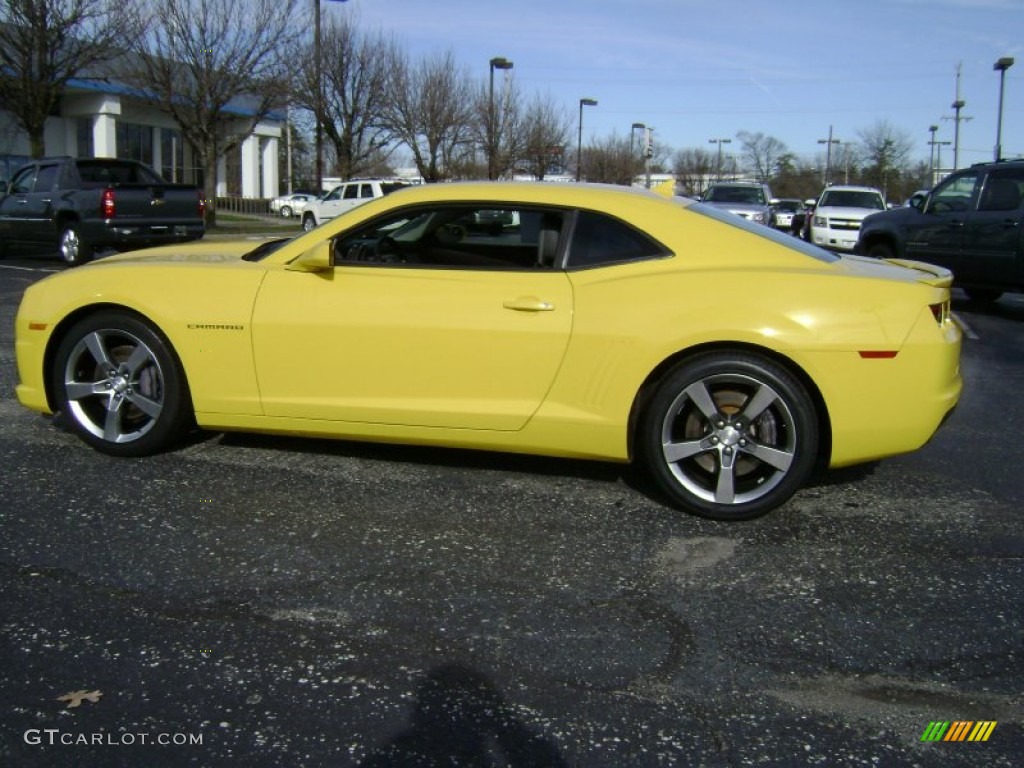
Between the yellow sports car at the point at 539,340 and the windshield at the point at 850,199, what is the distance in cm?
1736

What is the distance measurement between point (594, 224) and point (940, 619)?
7.10ft

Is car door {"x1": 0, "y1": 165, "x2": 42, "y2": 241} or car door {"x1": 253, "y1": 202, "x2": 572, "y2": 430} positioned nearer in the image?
car door {"x1": 253, "y1": 202, "x2": 572, "y2": 430}

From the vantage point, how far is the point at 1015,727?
2529mm

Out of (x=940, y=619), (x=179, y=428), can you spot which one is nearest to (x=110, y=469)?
(x=179, y=428)

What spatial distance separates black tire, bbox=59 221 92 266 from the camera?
46.1ft

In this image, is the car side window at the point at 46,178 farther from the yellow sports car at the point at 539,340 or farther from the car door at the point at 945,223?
the car door at the point at 945,223

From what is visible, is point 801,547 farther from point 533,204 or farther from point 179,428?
point 179,428

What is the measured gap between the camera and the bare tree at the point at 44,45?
20438 millimetres

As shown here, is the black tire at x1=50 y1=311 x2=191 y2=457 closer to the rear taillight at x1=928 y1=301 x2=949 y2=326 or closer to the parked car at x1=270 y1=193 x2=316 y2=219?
the rear taillight at x1=928 y1=301 x2=949 y2=326

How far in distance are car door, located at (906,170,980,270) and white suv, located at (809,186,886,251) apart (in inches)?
272

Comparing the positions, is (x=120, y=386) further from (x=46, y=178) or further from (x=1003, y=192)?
(x=46, y=178)

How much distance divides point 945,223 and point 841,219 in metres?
8.33

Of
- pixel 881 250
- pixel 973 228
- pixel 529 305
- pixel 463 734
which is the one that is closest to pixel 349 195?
pixel 881 250

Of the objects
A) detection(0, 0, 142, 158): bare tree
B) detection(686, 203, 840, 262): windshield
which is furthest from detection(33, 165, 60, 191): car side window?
detection(686, 203, 840, 262): windshield
